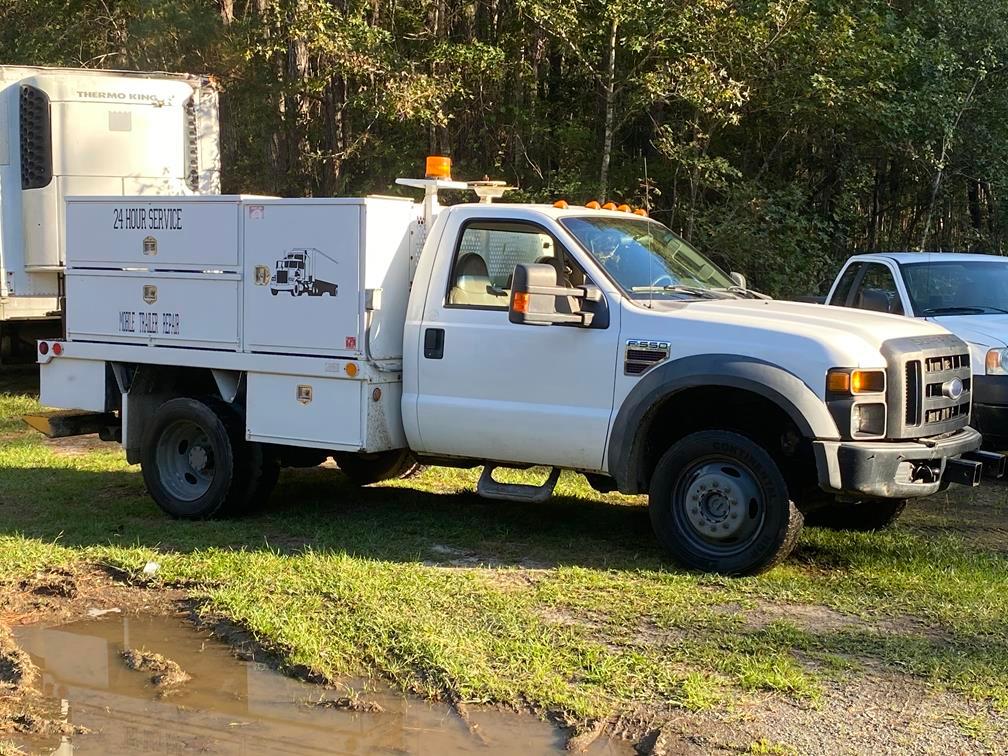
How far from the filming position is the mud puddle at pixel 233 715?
14.2ft

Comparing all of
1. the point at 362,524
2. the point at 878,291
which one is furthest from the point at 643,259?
the point at 878,291

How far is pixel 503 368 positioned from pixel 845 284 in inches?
172

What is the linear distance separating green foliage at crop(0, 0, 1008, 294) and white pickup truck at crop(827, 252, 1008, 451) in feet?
22.0

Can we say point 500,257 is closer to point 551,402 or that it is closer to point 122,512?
point 551,402

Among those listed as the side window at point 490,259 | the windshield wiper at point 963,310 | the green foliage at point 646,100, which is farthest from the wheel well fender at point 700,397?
the green foliage at point 646,100

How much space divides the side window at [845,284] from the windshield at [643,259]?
268cm

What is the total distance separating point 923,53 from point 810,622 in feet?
47.0

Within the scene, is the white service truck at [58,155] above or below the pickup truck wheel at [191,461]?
above

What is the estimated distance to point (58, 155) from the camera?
12836mm

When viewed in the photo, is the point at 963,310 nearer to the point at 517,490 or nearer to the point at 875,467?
the point at 875,467

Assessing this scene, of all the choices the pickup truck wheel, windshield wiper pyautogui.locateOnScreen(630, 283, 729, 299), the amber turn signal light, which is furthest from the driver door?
the pickup truck wheel

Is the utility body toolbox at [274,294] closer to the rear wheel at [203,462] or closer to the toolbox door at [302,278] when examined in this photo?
the toolbox door at [302,278]

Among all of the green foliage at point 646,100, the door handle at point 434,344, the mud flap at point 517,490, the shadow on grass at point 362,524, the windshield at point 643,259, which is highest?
the green foliage at point 646,100

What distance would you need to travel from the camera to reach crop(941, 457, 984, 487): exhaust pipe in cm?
635
